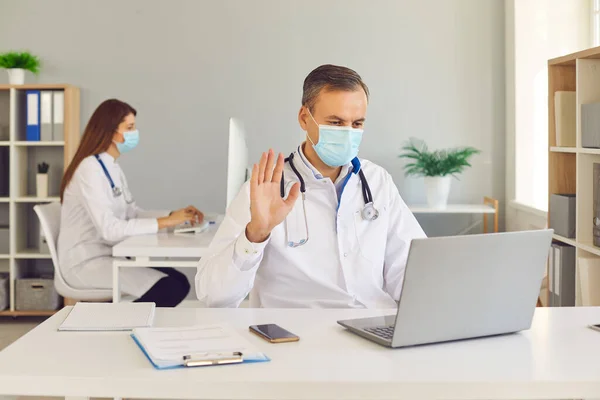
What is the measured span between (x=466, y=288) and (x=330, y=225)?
2.38ft

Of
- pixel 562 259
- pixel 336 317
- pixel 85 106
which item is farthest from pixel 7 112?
pixel 336 317

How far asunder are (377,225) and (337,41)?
3026 millimetres

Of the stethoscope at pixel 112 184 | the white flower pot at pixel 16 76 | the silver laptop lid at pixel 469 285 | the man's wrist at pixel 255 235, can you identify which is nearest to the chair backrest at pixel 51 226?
the stethoscope at pixel 112 184

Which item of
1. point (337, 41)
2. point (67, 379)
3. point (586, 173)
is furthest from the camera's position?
Answer: point (337, 41)

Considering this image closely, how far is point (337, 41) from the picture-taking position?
502cm

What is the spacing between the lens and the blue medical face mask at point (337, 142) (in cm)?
216

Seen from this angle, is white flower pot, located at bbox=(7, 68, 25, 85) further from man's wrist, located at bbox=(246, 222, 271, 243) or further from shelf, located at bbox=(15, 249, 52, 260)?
man's wrist, located at bbox=(246, 222, 271, 243)

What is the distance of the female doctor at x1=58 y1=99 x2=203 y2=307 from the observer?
362 cm

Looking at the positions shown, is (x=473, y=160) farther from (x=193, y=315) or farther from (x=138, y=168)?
(x=193, y=315)

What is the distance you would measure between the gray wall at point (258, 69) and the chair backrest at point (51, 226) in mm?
1322

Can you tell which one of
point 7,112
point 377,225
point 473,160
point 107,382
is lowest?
point 107,382

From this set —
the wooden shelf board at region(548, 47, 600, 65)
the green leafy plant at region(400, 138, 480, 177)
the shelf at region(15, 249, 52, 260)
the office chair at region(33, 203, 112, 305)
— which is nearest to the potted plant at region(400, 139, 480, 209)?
the green leafy plant at region(400, 138, 480, 177)

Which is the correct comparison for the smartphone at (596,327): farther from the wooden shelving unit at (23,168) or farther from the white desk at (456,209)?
the wooden shelving unit at (23,168)

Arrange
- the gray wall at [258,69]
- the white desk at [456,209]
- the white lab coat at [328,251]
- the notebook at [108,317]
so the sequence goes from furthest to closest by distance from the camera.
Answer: the gray wall at [258,69], the white desk at [456,209], the white lab coat at [328,251], the notebook at [108,317]
